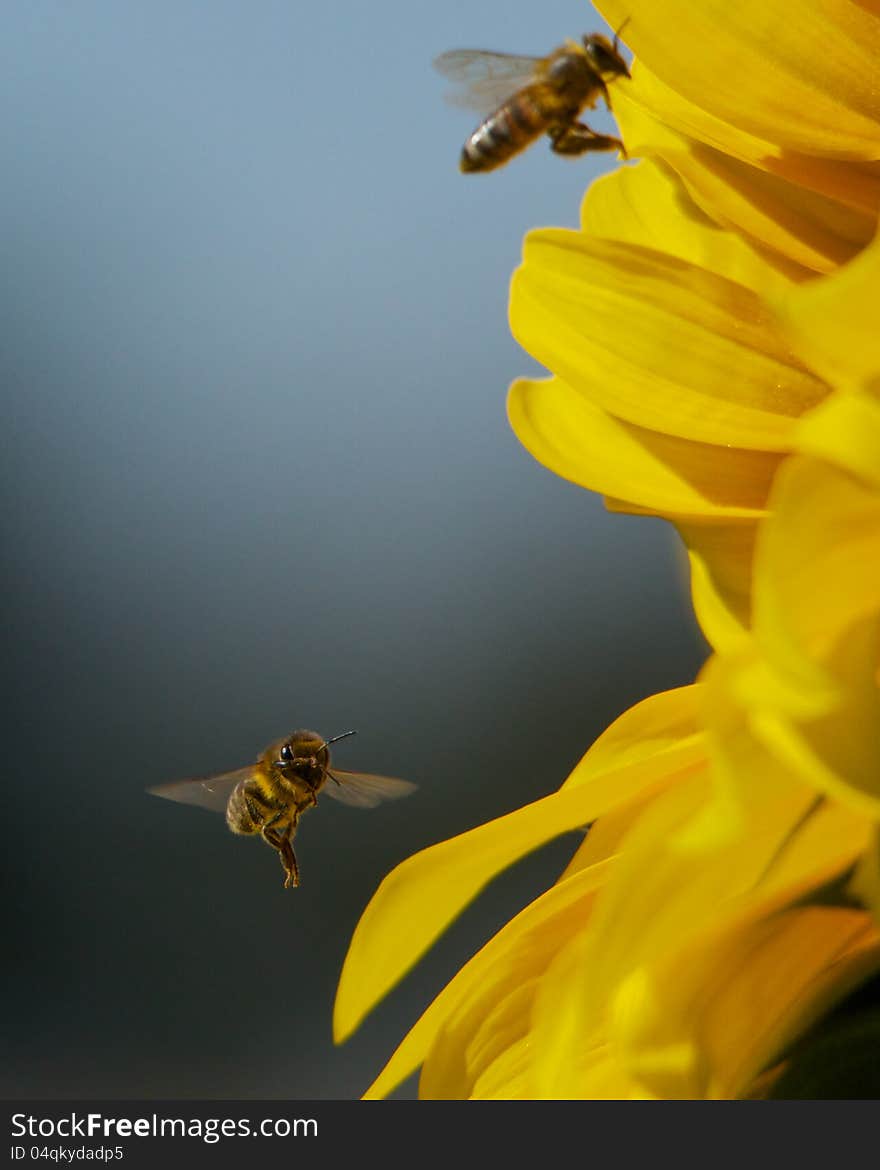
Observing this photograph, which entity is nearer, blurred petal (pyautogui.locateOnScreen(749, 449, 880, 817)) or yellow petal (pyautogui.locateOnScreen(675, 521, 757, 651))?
blurred petal (pyautogui.locateOnScreen(749, 449, 880, 817))

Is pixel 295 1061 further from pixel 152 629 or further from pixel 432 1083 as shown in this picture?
pixel 432 1083

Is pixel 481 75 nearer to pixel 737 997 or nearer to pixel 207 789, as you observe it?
pixel 207 789

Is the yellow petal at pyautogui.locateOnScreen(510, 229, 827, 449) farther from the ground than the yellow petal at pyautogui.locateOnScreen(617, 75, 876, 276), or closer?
closer

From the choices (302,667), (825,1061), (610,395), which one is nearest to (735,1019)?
(825,1061)

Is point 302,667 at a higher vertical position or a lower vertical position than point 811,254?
higher

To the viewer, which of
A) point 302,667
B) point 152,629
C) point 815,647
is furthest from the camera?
point 152,629

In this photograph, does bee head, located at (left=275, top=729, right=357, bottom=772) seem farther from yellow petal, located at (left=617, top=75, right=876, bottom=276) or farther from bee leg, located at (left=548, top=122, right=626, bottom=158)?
yellow petal, located at (left=617, top=75, right=876, bottom=276)

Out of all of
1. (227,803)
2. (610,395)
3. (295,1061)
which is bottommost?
(610,395)

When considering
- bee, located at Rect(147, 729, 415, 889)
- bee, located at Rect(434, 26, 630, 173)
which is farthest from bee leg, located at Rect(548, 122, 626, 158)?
bee, located at Rect(147, 729, 415, 889)
